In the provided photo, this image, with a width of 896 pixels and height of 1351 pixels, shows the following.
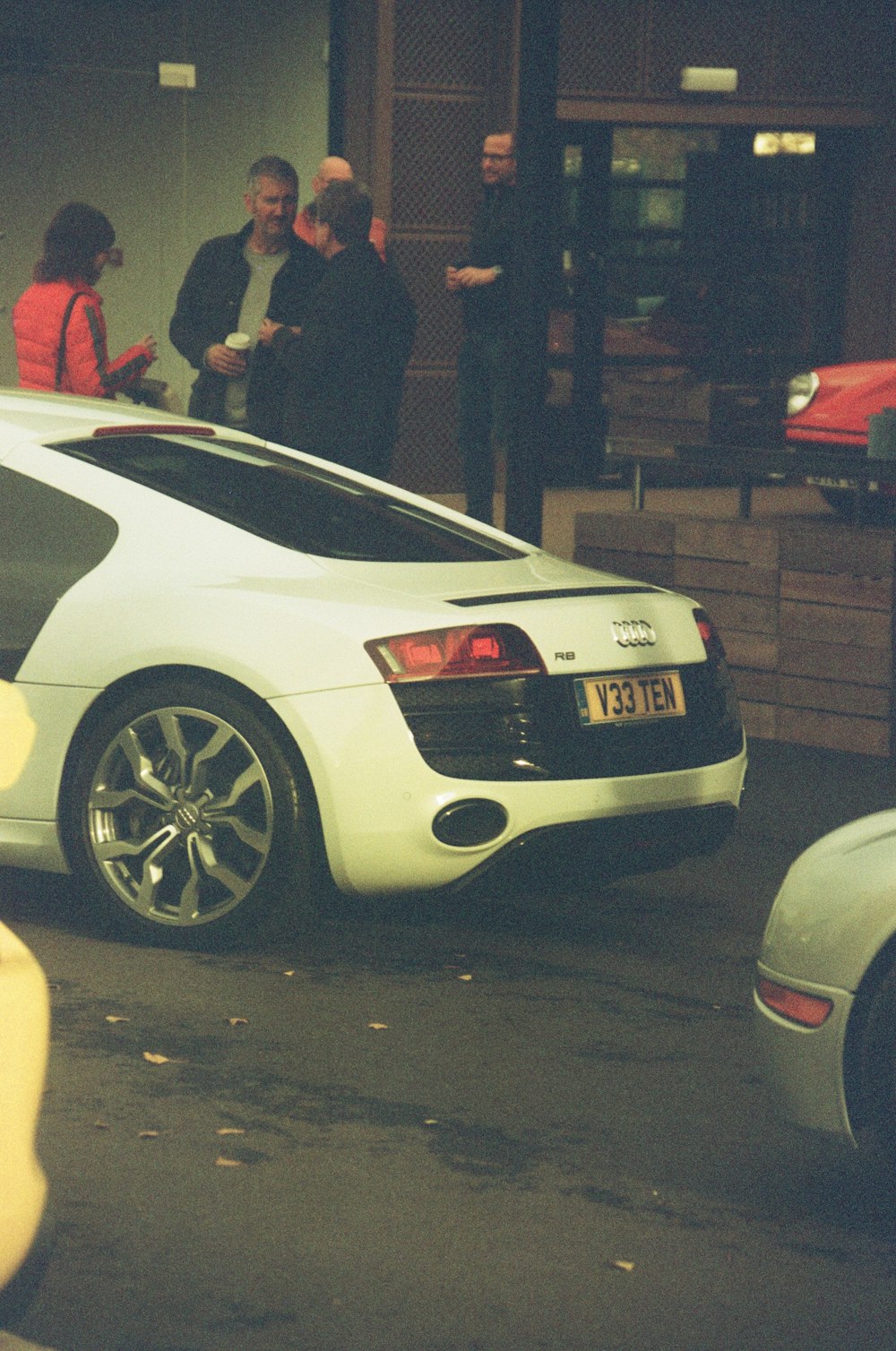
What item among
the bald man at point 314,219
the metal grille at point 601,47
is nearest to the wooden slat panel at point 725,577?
the bald man at point 314,219

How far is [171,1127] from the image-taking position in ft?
16.1

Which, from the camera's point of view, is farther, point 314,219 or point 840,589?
point 314,219

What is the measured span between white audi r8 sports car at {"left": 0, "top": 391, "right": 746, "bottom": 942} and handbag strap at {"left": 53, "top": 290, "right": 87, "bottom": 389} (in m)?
3.28

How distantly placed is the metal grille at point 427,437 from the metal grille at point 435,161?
1088 mm

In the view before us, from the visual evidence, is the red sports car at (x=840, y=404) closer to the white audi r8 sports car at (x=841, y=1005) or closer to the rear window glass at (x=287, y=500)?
the rear window glass at (x=287, y=500)

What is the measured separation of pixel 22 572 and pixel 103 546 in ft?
0.73

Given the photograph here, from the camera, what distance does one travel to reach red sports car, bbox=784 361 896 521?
1328 centimetres

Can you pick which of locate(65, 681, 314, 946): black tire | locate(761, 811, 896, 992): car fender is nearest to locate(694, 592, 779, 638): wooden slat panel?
locate(65, 681, 314, 946): black tire

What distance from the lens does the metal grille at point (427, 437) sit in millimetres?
17469

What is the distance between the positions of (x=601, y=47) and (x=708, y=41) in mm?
847

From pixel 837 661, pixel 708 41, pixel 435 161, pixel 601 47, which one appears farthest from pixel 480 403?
pixel 708 41

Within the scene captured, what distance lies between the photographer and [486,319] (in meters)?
13.4

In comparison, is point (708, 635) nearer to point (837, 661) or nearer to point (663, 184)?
point (837, 661)

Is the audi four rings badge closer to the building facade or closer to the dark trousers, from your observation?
the dark trousers
